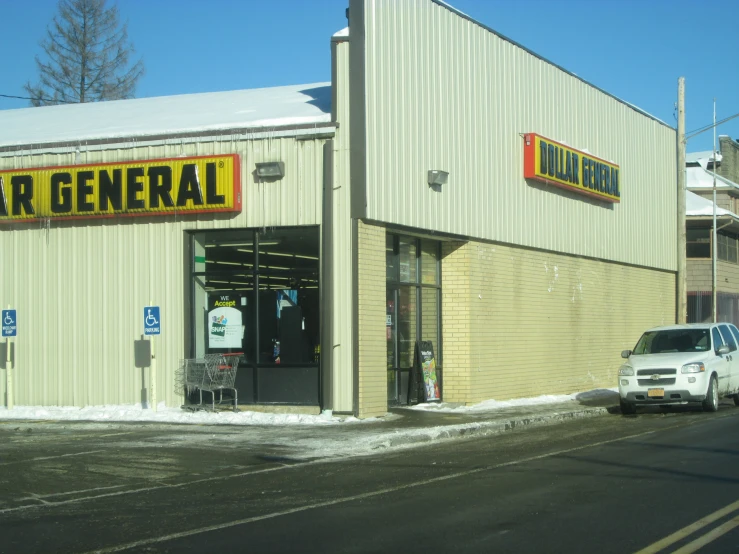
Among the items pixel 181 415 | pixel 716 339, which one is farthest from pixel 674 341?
pixel 181 415

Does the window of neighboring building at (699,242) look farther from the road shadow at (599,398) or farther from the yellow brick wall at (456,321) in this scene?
the yellow brick wall at (456,321)

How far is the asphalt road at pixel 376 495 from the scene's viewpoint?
26.0 feet

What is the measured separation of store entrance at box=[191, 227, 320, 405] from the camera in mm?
18828

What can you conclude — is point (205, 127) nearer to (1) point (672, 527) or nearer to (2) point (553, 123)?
(2) point (553, 123)

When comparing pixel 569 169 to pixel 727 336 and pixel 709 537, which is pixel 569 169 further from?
pixel 709 537

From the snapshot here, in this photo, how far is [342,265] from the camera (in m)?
18.4

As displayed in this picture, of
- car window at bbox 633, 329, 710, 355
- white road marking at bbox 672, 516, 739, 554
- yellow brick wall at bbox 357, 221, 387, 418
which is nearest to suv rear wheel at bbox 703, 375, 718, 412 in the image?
car window at bbox 633, 329, 710, 355

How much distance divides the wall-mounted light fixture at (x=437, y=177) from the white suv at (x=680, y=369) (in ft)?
17.2

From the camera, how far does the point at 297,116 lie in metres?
19.8

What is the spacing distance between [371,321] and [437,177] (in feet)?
→ 11.3

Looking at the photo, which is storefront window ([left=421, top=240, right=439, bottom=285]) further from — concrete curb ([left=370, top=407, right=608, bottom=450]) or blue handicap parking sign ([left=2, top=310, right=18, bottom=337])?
blue handicap parking sign ([left=2, top=310, right=18, bottom=337])

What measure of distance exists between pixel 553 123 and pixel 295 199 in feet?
31.4

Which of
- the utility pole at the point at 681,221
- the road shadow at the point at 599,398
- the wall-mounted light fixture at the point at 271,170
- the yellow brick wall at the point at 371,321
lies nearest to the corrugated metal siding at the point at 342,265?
the yellow brick wall at the point at 371,321

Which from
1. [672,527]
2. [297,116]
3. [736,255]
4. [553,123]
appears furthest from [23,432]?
[736,255]
